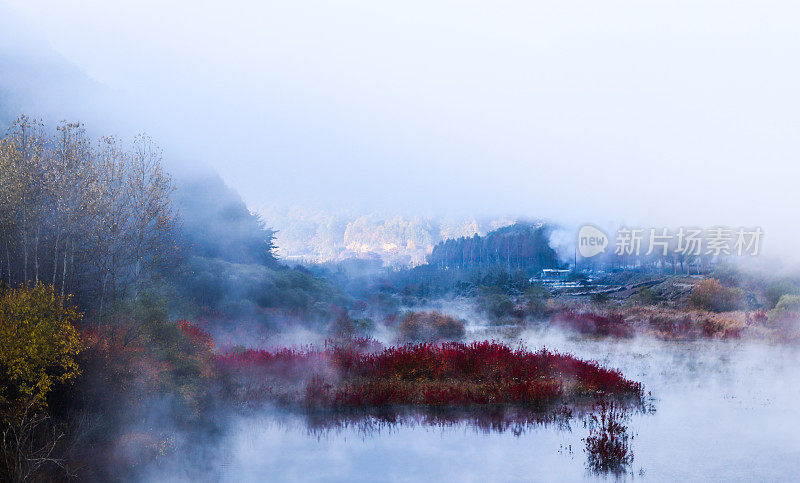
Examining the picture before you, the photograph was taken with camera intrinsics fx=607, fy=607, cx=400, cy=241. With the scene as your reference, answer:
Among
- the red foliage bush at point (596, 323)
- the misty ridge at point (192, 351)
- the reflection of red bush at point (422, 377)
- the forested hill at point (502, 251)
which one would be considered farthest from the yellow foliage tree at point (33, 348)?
the forested hill at point (502, 251)

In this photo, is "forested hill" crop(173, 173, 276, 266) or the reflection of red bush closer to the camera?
the reflection of red bush

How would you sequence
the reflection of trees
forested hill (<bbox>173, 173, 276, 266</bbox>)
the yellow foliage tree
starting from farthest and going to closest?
1. forested hill (<bbox>173, 173, 276, 266</bbox>)
2. the reflection of trees
3. the yellow foliage tree

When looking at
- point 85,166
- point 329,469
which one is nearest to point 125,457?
point 329,469

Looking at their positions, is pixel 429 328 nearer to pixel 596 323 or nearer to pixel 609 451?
pixel 596 323

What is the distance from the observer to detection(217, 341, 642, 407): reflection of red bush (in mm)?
16844

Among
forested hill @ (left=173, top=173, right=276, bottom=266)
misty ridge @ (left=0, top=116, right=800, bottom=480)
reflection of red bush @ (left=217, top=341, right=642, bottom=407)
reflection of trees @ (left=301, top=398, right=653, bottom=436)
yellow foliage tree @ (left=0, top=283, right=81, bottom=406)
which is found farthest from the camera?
forested hill @ (left=173, top=173, right=276, bottom=266)

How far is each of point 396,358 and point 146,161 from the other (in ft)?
33.7

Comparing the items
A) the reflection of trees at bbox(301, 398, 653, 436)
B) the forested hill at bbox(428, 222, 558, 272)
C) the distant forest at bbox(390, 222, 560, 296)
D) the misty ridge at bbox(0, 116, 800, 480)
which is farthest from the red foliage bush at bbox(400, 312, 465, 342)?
the forested hill at bbox(428, 222, 558, 272)

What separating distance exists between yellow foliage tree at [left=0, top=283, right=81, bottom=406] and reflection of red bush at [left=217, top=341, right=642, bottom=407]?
6.67 meters

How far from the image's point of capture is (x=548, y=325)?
40.3 m

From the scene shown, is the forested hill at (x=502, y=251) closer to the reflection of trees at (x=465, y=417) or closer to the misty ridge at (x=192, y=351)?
the misty ridge at (x=192, y=351)

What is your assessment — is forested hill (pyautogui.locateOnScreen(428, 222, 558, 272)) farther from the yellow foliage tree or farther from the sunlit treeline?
the yellow foliage tree

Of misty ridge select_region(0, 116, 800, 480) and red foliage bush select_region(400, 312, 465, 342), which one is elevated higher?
misty ridge select_region(0, 116, 800, 480)

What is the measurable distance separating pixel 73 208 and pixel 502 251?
85.5 metres
